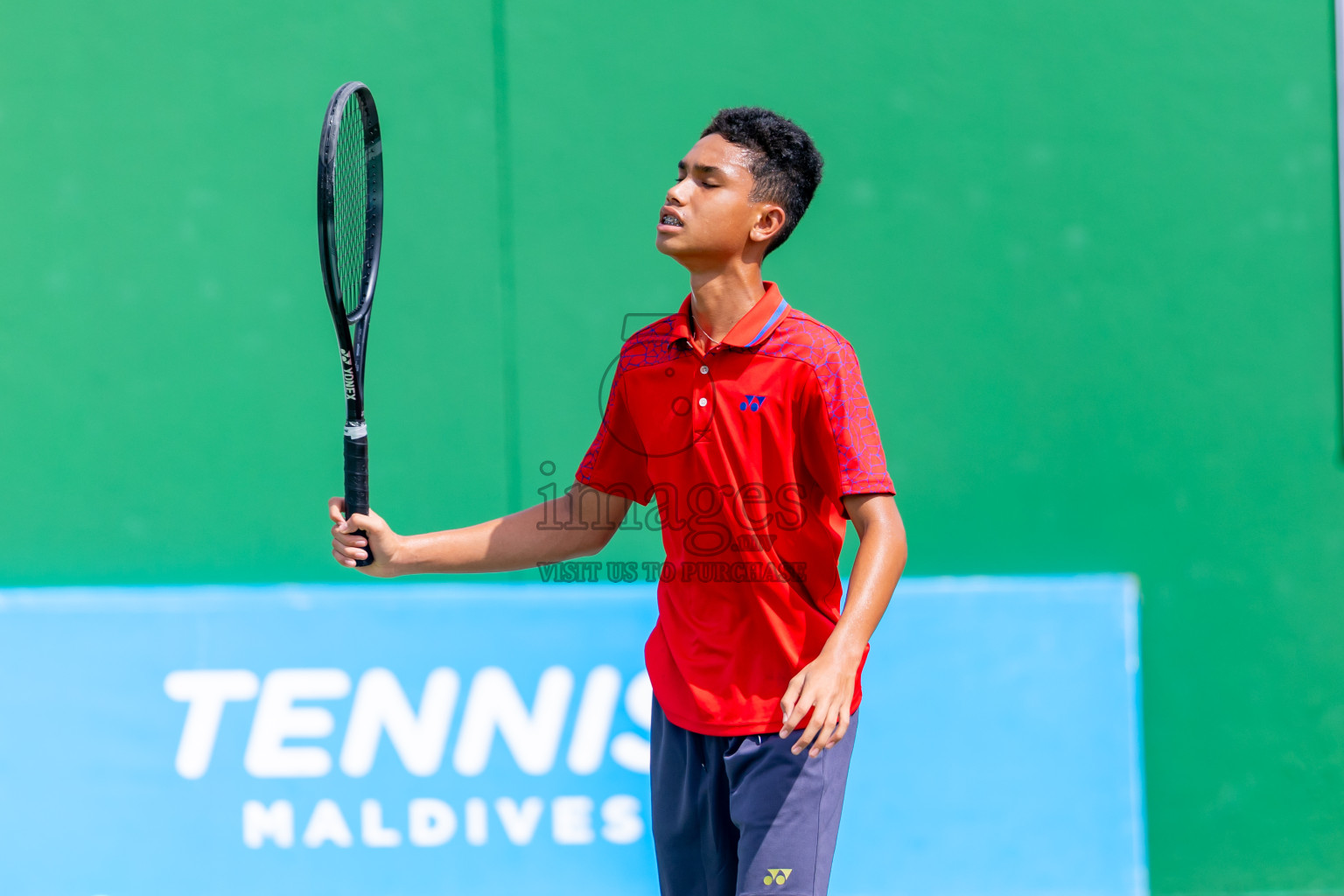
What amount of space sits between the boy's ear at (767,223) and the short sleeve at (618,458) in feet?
1.19

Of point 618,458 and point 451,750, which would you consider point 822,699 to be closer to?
point 618,458

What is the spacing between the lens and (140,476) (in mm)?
3105

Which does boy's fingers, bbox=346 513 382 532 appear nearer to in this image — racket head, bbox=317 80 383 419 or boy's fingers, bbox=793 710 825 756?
racket head, bbox=317 80 383 419

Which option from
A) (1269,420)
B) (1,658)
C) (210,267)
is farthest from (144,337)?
(1269,420)

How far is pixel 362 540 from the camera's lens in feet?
6.22

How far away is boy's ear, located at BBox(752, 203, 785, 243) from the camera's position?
77.9 inches

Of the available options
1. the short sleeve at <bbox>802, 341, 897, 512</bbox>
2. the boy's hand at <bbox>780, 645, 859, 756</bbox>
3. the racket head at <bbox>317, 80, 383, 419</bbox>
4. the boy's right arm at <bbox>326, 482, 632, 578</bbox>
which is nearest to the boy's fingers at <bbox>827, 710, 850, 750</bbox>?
the boy's hand at <bbox>780, 645, 859, 756</bbox>

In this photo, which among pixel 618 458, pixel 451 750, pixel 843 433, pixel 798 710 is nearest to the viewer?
pixel 798 710

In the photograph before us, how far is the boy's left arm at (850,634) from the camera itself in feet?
5.39

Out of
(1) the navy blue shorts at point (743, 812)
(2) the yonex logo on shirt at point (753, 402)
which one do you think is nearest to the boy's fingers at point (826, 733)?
(1) the navy blue shorts at point (743, 812)

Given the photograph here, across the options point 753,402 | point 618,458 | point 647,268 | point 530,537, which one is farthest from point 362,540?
point 647,268

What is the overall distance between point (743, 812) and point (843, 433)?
671 millimetres

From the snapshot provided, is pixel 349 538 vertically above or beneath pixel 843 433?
beneath

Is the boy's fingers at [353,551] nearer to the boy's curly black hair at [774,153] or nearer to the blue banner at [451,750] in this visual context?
the boy's curly black hair at [774,153]
